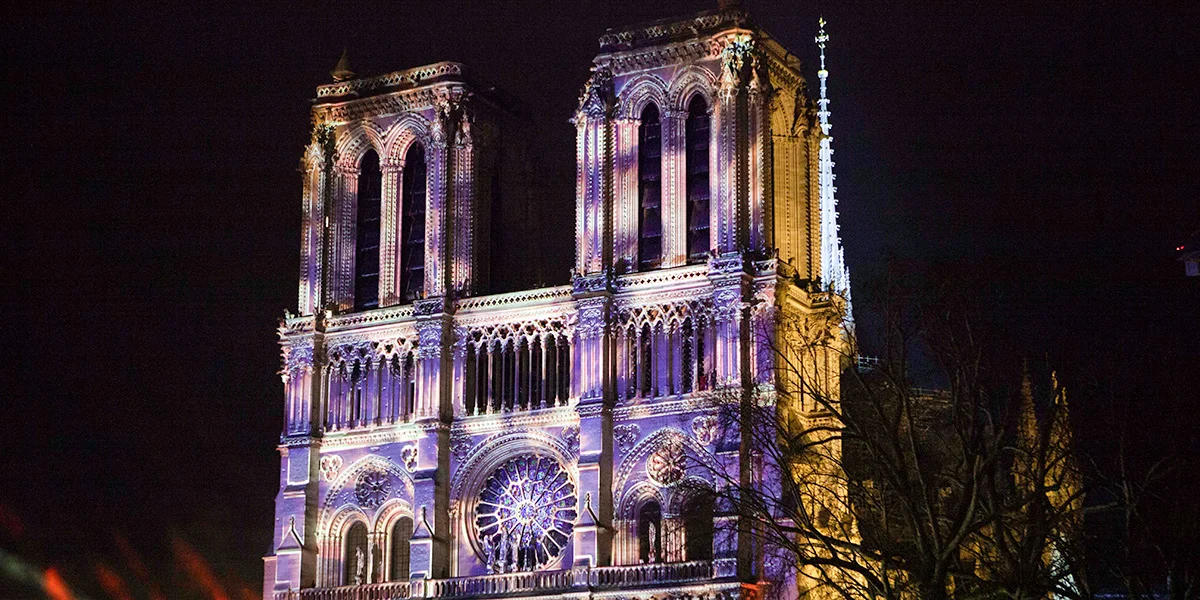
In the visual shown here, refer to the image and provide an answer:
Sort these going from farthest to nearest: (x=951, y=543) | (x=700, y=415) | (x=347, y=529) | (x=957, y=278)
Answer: (x=347, y=529), (x=700, y=415), (x=957, y=278), (x=951, y=543)

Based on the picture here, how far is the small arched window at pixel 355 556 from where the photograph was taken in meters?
80.2

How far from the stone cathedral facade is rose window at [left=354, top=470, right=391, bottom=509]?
11 cm

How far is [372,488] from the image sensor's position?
3159 inches

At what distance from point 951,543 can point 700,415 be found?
2762 cm

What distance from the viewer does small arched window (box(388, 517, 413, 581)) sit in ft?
262

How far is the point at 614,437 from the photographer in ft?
249

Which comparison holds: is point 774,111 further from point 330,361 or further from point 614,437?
point 330,361

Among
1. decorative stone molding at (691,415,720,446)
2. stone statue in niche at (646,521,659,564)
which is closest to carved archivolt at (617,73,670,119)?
decorative stone molding at (691,415,720,446)

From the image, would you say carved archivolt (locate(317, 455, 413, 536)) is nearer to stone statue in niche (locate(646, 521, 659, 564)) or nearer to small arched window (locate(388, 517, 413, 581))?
small arched window (locate(388, 517, 413, 581))

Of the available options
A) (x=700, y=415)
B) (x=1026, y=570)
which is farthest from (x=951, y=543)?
(x=700, y=415)

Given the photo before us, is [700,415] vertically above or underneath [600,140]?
underneath

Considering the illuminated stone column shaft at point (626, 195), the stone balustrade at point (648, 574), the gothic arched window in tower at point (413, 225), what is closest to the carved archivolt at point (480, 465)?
the stone balustrade at point (648, 574)

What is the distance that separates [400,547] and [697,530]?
44.5 feet

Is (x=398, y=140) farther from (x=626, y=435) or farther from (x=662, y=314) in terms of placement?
(x=626, y=435)
